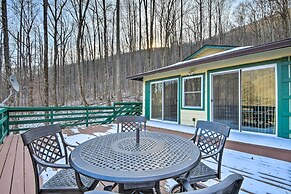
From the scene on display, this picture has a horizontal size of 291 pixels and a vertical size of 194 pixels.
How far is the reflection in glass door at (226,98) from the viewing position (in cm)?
526

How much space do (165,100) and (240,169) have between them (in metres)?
4.72

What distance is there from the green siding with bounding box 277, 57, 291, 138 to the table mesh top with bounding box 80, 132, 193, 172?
3587 mm

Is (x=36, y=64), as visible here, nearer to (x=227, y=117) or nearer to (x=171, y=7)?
(x=171, y=7)

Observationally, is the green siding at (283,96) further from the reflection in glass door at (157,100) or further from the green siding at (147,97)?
the green siding at (147,97)

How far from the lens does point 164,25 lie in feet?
52.9

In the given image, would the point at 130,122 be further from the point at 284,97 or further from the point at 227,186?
the point at 284,97

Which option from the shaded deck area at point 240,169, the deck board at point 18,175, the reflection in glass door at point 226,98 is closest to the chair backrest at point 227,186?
the shaded deck area at point 240,169

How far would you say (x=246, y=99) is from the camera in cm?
500

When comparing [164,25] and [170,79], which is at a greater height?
[164,25]

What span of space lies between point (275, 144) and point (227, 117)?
5.84 ft

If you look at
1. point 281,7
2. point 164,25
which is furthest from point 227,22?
point 164,25

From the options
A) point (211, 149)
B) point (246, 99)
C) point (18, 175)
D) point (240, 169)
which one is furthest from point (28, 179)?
point (246, 99)

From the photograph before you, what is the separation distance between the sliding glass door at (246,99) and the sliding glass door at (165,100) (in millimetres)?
1723

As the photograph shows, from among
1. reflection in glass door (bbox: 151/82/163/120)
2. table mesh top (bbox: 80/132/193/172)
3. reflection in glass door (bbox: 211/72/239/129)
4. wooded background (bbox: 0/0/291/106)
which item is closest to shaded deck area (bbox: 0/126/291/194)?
table mesh top (bbox: 80/132/193/172)
